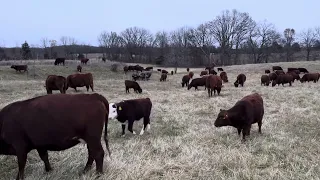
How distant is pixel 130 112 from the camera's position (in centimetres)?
973

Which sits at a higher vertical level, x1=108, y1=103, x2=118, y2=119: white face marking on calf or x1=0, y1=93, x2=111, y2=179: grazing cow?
x1=0, y1=93, x2=111, y2=179: grazing cow

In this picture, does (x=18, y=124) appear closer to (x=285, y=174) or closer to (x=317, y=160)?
(x=285, y=174)

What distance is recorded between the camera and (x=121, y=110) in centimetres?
955

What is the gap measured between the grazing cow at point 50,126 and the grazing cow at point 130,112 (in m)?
4.21

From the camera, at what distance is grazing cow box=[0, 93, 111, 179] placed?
16.3 feet

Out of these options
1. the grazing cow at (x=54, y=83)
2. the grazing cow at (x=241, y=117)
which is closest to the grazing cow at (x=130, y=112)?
the grazing cow at (x=241, y=117)

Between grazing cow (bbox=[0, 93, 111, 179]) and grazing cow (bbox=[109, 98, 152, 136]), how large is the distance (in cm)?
421

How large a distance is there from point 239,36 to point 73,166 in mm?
79100

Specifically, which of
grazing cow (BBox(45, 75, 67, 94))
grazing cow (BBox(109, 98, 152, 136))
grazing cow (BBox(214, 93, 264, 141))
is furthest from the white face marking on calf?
grazing cow (BBox(45, 75, 67, 94))

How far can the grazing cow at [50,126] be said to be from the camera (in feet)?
16.3

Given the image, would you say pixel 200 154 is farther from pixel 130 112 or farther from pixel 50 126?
pixel 130 112

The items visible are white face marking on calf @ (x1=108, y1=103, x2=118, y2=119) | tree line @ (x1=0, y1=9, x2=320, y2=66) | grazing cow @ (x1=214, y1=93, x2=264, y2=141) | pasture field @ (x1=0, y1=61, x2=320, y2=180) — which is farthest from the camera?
tree line @ (x1=0, y1=9, x2=320, y2=66)

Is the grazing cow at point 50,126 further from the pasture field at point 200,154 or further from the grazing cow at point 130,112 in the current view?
the grazing cow at point 130,112

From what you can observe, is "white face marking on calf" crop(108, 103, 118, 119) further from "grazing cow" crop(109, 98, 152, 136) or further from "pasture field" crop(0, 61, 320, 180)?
"pasture field" crop(0, 61, 320, 180)
